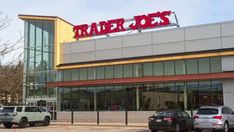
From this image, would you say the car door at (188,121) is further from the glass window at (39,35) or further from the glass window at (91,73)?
the glass window at (39,35)

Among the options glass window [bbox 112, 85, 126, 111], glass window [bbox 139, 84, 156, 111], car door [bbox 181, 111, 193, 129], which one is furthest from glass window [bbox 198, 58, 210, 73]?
car door [bbox 181, 111, 193, 129]

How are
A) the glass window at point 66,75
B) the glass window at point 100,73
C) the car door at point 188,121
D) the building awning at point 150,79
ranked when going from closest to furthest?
1. the car door at point 188,121
2. the building awning at point 150,79
3. the glass window at point 100,73
4. the glass window at point 66,75

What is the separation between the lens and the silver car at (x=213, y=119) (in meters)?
22.7

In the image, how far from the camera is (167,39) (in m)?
37.2

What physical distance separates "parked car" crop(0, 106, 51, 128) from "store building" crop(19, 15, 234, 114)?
376 cm

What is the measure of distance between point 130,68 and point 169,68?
13.3 ft

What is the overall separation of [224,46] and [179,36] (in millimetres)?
4218

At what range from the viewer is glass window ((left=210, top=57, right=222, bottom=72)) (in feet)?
113

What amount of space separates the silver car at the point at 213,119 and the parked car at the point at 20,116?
1448 cm

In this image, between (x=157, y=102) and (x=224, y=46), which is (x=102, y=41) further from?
(x=224, y=46)

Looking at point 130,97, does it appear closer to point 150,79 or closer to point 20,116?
point 150,79

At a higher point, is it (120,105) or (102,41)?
(102,41)

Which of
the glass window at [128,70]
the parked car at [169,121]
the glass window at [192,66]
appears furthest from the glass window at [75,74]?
the parked car at [169,121]

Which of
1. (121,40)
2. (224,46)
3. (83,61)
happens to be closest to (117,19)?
(121,40)
